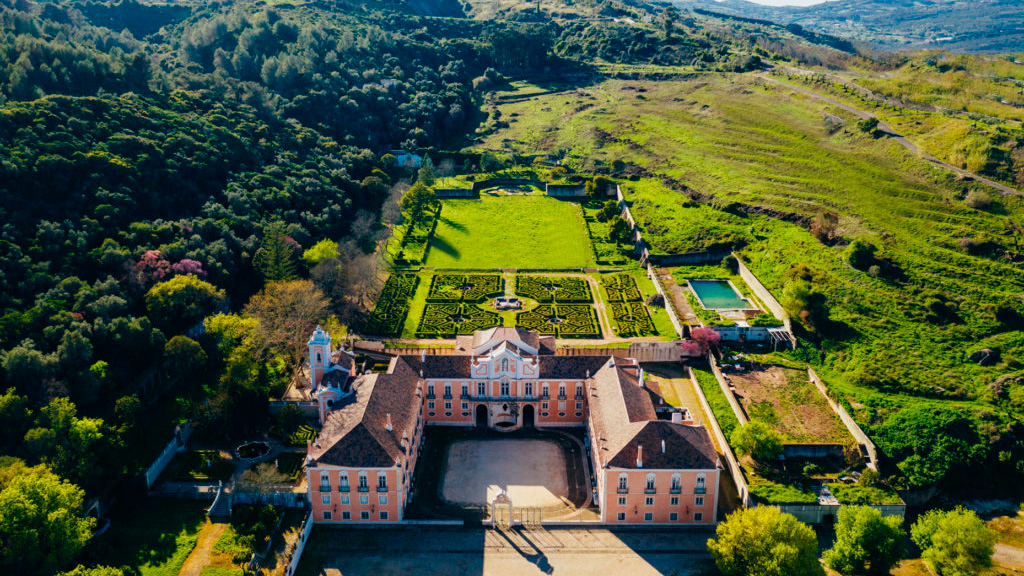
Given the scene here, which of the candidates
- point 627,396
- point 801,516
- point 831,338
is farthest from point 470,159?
point 801,516

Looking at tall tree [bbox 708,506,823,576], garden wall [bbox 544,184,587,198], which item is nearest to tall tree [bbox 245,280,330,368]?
tall tree [bbox 708,506,823,576]

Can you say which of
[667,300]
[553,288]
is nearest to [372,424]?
[553,288]

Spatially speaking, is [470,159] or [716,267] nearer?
[716,267]

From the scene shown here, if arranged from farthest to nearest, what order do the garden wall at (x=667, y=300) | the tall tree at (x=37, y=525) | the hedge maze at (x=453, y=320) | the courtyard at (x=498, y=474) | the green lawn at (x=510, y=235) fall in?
the green lawn at (x=510, y=235) → the garden wall at (x=667, y=300) → the hedge maze at (x=453, y=320) → the courtyard at (x=498, y=474) → the tall tree at (x=37, y=525)

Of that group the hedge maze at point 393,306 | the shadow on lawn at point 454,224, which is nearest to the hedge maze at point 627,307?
the hedge maze at point 393,306

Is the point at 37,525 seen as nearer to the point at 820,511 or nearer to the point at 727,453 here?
the point at 727,453

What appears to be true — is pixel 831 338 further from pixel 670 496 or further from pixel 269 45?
pixel 269 45

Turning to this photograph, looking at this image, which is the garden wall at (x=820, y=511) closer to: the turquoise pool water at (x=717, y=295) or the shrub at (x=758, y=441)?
the shrub at (x=758, y=441)
